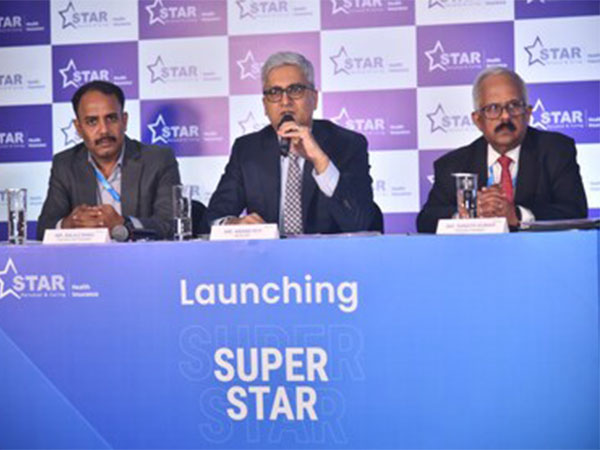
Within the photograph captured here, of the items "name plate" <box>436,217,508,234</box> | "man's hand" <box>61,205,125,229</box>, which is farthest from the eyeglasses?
"name plate" <box>436,217,508,234</box>

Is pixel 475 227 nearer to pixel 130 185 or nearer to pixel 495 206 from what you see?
pixel 495 206

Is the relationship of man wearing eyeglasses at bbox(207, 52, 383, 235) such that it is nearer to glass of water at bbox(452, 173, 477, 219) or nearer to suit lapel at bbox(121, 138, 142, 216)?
suit lapel at bbox(121, 138, 142, 216)

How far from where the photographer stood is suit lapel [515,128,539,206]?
3.92m

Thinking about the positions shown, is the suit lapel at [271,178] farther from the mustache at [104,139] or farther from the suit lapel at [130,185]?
the mustache at [104,139]

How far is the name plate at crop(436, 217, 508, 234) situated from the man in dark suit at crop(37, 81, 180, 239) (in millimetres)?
1901

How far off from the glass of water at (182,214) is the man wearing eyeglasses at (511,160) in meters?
1.27

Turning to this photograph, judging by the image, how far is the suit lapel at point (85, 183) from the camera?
165 inches

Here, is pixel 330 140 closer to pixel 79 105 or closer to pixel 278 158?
pixel 278 158

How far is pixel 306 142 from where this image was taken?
3631mm

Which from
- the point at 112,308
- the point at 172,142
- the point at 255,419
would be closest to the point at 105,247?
the point at 112,308

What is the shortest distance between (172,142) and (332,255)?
252 centimetres

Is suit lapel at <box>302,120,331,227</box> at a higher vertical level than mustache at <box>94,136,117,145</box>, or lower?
lower

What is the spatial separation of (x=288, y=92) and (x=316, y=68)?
677 millimetres

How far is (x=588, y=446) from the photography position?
229cm
